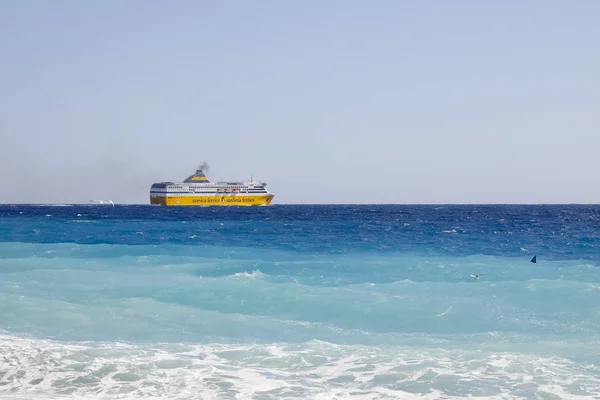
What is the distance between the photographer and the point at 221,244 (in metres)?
33.8

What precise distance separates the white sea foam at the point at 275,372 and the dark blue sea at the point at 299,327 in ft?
0.10

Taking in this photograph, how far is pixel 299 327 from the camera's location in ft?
43.6

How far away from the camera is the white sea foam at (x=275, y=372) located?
8336mm

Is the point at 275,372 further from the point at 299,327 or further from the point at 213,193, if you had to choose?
the point at 213,193

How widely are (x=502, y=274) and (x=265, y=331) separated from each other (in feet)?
39.1

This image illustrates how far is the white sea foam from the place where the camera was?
27.3ft

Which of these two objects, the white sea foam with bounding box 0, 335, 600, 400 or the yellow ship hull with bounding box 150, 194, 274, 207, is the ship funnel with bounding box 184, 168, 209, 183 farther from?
the white sea foam with bounding box 0, 335, 600, 400

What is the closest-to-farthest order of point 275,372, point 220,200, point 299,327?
1. point 275,372
2. point 299,327
3. point 220,200

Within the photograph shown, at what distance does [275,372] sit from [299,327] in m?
3.86

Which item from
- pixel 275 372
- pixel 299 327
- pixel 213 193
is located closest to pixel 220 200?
pixel 213 193

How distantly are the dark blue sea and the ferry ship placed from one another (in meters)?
99.8

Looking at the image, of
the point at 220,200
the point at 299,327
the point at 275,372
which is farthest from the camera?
the point at 220,200

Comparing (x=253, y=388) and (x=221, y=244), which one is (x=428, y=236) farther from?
(x=253, y=388)

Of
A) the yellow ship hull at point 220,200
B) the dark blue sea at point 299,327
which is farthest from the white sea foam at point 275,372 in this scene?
the yellow ship hull at point 220,200
